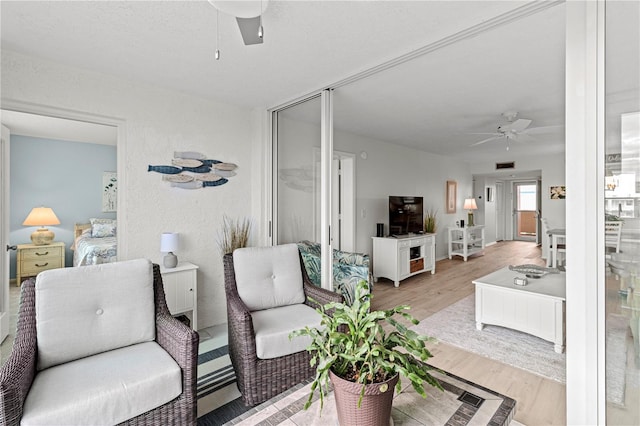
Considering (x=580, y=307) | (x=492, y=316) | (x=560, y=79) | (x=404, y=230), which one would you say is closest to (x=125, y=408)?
(x=580, y=307)

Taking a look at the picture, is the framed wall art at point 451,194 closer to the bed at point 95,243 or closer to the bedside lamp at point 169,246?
the bedside lamp at point 169,246

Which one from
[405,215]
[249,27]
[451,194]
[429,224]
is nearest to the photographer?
[249,27]

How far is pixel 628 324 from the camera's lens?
1303mm

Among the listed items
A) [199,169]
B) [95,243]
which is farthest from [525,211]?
[95,243]

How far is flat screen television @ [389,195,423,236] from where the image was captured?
5.23 metres

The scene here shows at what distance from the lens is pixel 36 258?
291 centimetres

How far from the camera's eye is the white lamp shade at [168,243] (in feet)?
9.23

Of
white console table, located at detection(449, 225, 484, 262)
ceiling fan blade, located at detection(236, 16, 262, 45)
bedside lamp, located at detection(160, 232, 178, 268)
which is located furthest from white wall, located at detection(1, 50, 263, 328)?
white console table, located at detection(449, 225, 484, 262)

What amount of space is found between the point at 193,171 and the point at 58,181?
1.22 meters

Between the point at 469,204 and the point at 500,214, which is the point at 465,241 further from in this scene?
the point at 500,214

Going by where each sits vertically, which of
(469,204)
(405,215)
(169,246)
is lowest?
(169,246)

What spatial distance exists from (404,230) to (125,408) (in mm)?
4585

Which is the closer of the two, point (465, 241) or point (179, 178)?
point (179, 178)

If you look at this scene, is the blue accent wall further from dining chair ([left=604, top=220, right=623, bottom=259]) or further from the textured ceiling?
dining chair ([left=604, top=220, right=623, bottom=259])
